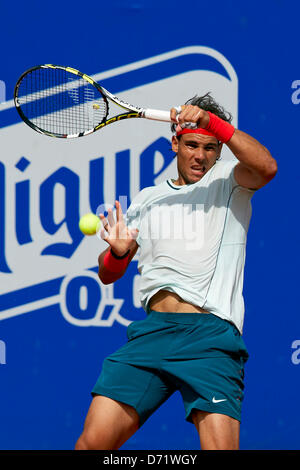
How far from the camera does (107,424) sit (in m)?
3.03

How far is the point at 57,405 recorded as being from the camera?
14.4 feet

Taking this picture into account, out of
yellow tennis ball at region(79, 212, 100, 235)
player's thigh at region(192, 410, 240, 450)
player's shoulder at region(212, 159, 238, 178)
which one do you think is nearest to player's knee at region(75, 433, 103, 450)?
player's thigh at region(192, 410, 240, 450)

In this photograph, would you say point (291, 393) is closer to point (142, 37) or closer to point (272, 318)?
point (272, 318)

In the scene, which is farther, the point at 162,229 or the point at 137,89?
the point at 137,89

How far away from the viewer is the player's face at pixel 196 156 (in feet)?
11.0

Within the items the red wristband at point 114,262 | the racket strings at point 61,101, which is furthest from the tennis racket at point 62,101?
the red wristband at point 114,262

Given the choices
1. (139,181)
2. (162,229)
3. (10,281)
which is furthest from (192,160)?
(10,281)

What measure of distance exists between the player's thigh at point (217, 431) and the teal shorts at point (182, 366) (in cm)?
3

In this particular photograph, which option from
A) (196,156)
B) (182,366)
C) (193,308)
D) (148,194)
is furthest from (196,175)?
(182,366)

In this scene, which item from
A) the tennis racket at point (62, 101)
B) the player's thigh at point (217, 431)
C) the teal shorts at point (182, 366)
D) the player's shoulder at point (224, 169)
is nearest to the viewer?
the player's thigh at point (217, 431)

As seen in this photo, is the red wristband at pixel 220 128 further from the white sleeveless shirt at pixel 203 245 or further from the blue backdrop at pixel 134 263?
the blue backdrop at pixel 134 263
